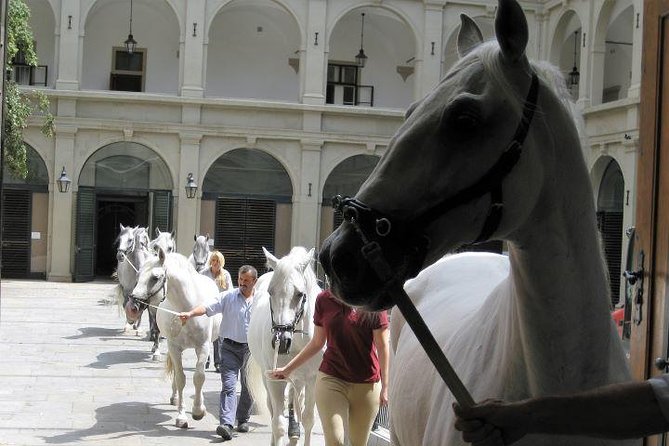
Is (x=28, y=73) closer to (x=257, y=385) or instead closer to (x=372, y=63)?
(x=372, y=63)

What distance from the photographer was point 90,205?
3228 centimetres

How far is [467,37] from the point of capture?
3166 millimetres

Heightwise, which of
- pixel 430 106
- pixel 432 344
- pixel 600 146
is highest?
pixel 600 146

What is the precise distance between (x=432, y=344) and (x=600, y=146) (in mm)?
26661

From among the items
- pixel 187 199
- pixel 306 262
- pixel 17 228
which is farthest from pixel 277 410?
pixel 17 228

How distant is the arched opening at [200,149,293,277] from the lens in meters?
33.3

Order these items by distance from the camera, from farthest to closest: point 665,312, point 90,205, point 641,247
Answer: point 90,205
point 641,247
point 665,312

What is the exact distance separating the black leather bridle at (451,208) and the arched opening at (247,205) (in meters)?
30.8

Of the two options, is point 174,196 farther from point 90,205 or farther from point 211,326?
point 211,326

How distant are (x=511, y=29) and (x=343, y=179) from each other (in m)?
31.6

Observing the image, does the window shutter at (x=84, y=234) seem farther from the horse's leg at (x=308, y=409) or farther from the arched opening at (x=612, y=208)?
the horse's leg at (x=308, y=409)

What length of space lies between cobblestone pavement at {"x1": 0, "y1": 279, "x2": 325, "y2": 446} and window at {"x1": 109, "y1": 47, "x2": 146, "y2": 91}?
1417cm

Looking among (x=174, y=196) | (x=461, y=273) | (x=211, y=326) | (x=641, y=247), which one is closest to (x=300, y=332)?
(x=211, y=326)

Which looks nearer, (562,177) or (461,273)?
(562,177)
